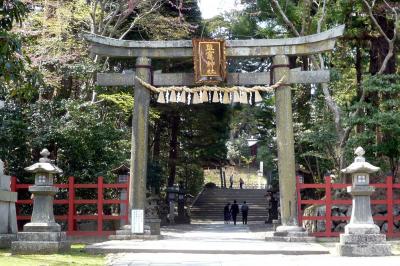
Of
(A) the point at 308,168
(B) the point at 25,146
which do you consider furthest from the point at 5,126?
(A) the point at 308,168

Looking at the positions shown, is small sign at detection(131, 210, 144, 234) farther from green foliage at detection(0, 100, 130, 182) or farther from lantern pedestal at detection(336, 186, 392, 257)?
lantern pedestal at detection(336, 186, 392, 257)

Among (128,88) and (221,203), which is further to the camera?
(221,203)

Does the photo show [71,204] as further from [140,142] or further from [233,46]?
[233,46]

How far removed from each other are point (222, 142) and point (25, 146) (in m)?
17.7

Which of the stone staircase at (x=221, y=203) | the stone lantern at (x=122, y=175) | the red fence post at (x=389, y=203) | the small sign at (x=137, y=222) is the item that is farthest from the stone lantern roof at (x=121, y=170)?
the stone staircase at (x=221, y=203)

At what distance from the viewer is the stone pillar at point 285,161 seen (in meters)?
15.5

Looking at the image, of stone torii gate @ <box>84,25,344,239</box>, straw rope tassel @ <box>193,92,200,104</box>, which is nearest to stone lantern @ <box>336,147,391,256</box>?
stone torii gate @ <box>84,25,344,239</box>

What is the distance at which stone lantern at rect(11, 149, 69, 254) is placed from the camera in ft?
41.2

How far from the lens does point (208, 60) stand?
1614 cm

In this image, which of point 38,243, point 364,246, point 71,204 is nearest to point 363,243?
point 364,246

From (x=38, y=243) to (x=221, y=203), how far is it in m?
32.9

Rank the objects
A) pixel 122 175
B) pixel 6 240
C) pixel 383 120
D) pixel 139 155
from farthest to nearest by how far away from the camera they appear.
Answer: pixel 122 175 < pixel 383 120 < pixel 139 155 < pixel 6 240

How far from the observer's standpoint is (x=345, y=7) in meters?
20.7

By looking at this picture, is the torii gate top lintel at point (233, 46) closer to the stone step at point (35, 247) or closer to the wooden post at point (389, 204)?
the wooden post at point (389, 204)
